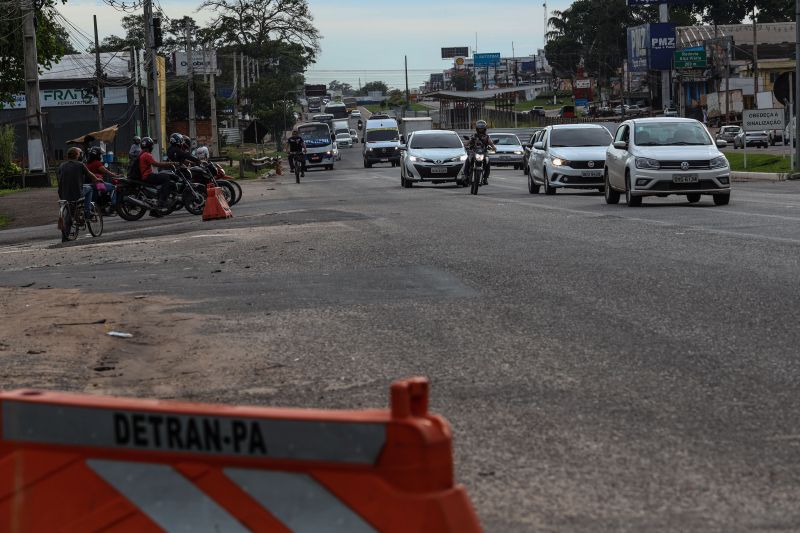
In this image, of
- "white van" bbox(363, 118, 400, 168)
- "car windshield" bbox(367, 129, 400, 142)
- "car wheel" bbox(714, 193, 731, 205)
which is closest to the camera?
"car wheel" bbox(714, 193, 731, 205)

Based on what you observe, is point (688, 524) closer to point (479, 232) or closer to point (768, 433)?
point (768, 433)

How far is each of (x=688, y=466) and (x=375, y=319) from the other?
4643 millimetres

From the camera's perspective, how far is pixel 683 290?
1019 cm

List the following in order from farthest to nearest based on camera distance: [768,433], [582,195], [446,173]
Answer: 1. [446,173]
2. [582,195]
3. [768,433]

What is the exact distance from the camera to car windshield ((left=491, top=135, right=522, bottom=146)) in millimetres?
55719

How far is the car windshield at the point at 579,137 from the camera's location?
2933cm

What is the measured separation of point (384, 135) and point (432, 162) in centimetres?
3164

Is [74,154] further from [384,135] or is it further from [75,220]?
[384,135]

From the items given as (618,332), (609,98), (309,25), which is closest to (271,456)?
(618,332)

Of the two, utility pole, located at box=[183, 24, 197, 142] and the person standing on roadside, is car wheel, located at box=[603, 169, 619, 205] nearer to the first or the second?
the person standing on roadside

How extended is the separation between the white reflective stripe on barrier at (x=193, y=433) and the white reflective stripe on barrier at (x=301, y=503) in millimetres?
73

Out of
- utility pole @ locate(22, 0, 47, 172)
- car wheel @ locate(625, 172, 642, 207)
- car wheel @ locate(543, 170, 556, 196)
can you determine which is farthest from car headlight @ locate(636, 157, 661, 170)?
utility pole @ locate(22, 0, 47, 172)

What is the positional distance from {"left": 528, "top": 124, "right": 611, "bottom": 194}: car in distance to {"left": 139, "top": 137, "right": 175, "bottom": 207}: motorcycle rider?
8.43 meters

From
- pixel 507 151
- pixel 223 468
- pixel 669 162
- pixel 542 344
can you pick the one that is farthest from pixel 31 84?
pixel 223 468
